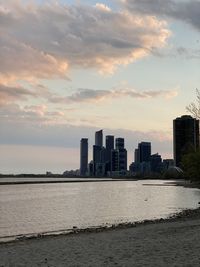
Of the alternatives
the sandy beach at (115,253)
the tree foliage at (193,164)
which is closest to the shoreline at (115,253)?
the sandy beach at (115,253)

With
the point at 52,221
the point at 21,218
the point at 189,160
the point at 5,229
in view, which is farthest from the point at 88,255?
the point at 189,160

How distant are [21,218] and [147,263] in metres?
38.2

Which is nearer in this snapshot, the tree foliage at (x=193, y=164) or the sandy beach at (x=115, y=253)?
the sandy beach at (x=115, y=253)

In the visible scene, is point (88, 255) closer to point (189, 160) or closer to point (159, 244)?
point (159, 244)

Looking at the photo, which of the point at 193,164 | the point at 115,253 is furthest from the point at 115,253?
the point at 193,164

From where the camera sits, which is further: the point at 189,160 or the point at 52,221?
the point at 189,160

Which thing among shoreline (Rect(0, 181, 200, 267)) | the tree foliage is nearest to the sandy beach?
shoreline (Rect(0, 181, 200, 267))

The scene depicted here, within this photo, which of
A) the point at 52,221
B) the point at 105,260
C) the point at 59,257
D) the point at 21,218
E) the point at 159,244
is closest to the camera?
the point at 105,260

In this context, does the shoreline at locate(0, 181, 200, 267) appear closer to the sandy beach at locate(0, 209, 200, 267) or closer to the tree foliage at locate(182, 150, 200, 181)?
the sandy beach at locate(0, 209, 200, 267)

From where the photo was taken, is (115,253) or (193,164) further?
(193,164)

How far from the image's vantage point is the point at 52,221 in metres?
50.8

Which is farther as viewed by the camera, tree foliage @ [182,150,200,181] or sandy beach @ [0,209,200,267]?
tree foliage @ [182,150,200,181]

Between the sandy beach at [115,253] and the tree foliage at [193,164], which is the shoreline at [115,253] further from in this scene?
the tree foliage at [193,164]

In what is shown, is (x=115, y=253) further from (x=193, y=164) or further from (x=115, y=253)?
(x=193, y=164)
